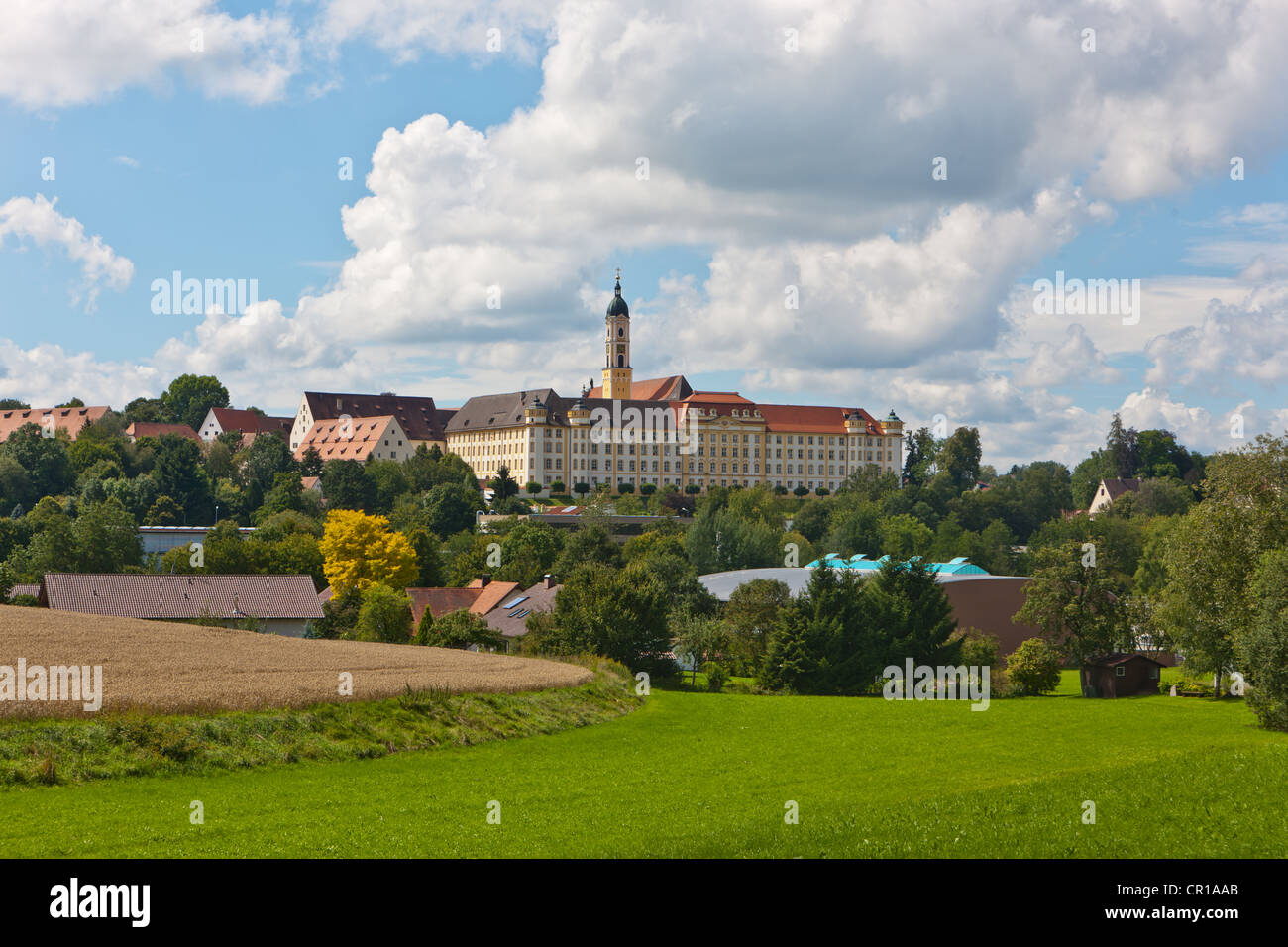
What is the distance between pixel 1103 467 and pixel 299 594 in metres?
149

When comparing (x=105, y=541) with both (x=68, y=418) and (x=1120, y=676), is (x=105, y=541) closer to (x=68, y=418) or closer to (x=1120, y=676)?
(x=1120, y=676)

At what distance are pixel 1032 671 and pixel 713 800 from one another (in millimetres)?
42175

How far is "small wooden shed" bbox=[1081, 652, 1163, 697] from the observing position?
64.1m

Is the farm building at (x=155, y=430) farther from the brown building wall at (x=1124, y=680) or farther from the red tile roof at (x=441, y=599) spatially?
the brown building wall at (x=1124, y=680)

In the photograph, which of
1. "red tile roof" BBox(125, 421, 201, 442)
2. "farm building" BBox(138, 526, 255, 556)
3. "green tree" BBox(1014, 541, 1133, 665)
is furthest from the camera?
"red tile roof" BBox(125, 421, 201, 442)

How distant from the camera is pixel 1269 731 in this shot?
45125 mm

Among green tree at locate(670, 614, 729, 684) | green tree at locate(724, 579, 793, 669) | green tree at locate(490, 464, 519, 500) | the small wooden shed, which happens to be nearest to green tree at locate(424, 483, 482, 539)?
green tree at locate(490, 464, 519, 500)

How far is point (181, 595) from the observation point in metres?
74.2

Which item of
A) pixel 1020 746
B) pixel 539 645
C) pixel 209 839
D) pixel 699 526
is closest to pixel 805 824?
pixel 209 839

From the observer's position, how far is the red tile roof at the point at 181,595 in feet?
230

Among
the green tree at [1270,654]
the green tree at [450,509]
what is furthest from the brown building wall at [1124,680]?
the green tree at [450,509]

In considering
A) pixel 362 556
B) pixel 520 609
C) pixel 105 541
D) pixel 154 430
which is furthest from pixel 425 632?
pixel 154 430

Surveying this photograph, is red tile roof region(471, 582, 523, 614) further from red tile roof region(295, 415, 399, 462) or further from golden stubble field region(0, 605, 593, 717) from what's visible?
red tile roof region(295, 415, 399, 462)

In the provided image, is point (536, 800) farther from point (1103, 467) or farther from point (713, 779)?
point (1103, 467)
